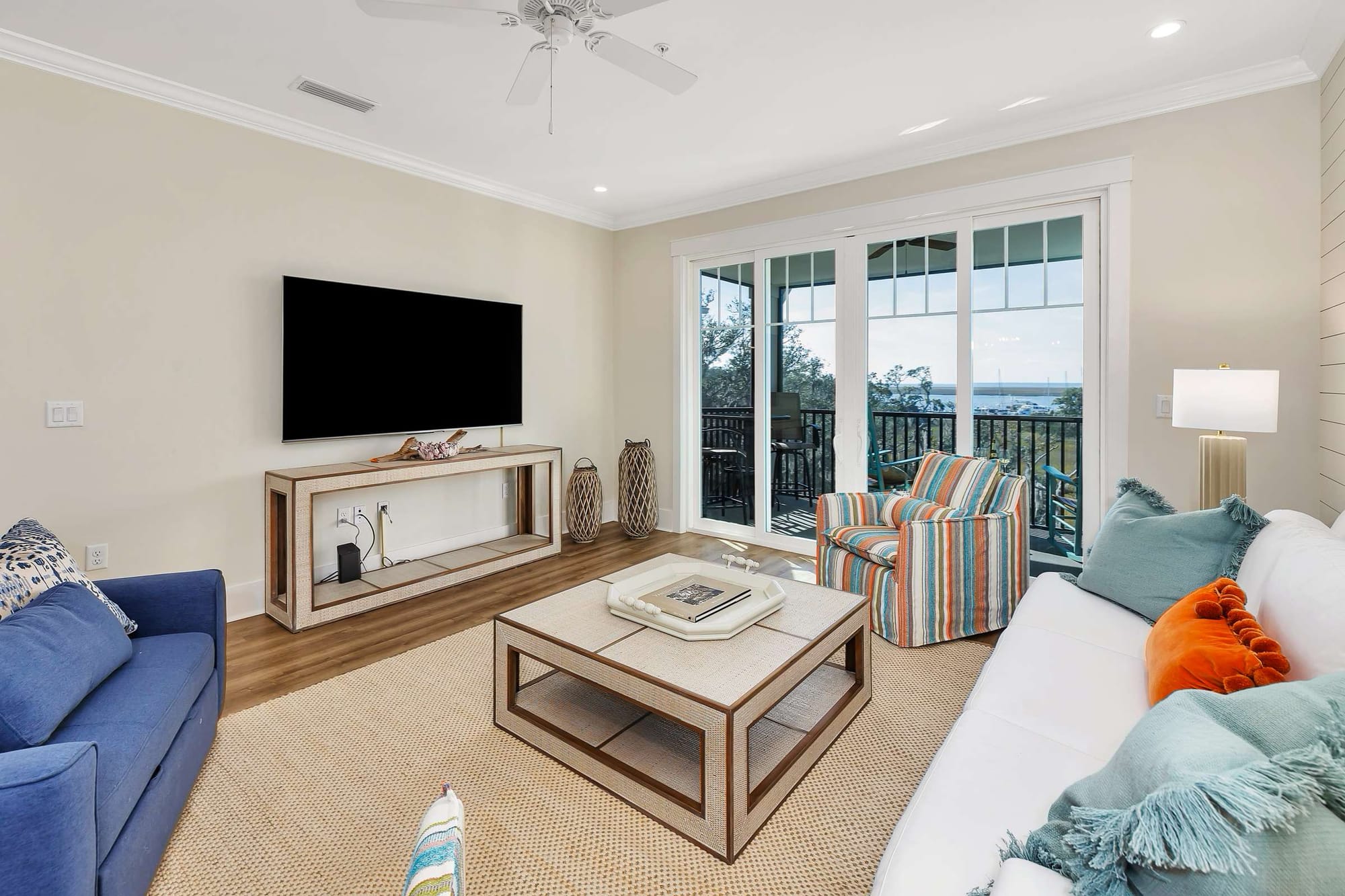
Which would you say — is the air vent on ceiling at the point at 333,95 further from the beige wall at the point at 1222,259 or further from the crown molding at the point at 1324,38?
the crown molding at the point at 1324,38

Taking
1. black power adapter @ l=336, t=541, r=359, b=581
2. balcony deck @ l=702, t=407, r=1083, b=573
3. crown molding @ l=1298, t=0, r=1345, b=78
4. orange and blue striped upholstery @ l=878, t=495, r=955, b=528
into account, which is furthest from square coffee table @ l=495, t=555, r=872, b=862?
crown molding @ l=1298, t=0, r=1345, b=78

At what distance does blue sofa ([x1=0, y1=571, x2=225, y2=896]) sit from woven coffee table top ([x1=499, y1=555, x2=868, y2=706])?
3.00 ft

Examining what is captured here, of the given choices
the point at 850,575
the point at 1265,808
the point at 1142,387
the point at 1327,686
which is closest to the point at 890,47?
the point at 1142,387

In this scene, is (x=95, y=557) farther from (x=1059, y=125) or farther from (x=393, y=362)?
(x=1059, y=125)

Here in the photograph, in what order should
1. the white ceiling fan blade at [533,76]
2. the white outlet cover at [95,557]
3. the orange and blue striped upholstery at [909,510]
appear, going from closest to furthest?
the white ceiling fan blade at [533,76] → the white outlet cover at [95,557] → the orange and blue striped upholstery at [909,510]

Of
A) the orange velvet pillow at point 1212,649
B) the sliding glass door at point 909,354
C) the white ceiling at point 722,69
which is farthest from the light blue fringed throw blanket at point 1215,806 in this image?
the sliding glass door at point 909,354

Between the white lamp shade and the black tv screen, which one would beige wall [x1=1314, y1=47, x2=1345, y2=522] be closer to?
the white lamp shade

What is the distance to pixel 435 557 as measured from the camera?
162 inches

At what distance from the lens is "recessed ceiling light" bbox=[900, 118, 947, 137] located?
11.2ft

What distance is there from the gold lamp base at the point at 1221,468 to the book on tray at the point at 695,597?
2.18m

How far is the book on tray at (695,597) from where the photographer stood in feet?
6.67

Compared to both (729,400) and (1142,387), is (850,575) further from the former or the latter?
(729,400)

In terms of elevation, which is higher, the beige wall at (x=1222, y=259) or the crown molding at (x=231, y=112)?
the crown molding at (x=231, y=112)

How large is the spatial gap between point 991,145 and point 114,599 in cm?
452
